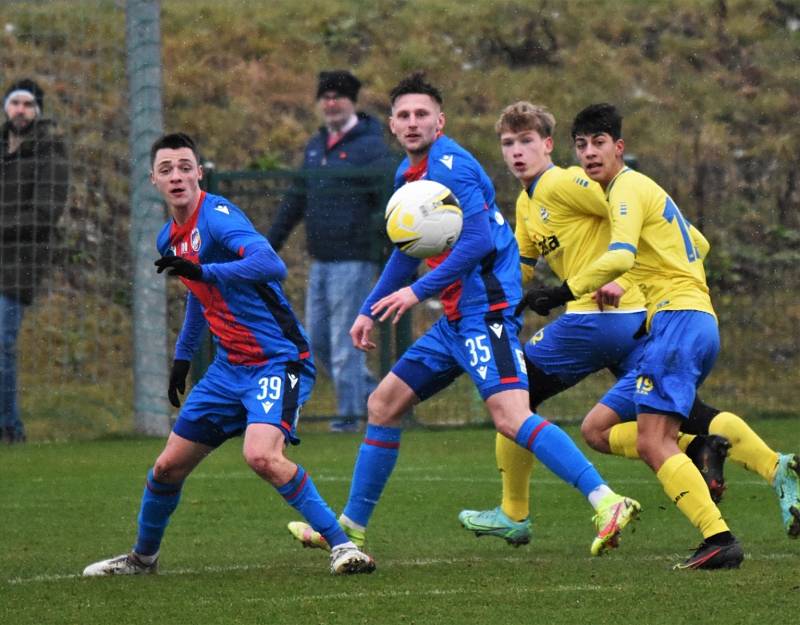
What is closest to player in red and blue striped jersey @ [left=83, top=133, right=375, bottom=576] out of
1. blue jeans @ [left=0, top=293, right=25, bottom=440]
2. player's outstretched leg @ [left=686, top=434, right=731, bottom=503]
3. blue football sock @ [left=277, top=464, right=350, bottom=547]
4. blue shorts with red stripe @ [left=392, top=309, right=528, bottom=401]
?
blue football sock @ [left=277, top=464, right=350, bottom=547]

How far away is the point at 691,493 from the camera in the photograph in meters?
6.88

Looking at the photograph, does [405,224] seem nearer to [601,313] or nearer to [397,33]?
[601,313]

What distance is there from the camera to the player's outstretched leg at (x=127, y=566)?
706cm

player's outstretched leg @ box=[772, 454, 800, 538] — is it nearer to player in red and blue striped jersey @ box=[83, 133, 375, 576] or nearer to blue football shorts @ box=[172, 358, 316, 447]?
player in red and blue striped jersey @ box=[83, 133, 375, 576]

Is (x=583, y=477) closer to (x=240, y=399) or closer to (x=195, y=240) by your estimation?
(x=240, y=399)

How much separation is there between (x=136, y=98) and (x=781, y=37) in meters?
10.0

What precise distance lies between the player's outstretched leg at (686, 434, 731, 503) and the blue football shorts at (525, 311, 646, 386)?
2.47 ft

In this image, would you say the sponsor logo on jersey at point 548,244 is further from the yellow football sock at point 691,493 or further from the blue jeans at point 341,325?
the blue jeans at point 341,325

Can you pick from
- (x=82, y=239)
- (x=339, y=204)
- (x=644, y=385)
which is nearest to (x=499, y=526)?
(x=644, y=385)

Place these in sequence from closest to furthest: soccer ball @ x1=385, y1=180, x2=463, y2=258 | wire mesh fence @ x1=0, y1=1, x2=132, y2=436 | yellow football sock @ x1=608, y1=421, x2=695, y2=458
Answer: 1. soccer ball @ x1=385, y1=180, x2=463, y2=258
2. yellow football sock @ x1=608, y1=421, x2=695, y2=458
3. wire mesh fence @ x1=0, y1=1, x2=132, y2=436

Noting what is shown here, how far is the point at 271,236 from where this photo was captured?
1357 centimetres

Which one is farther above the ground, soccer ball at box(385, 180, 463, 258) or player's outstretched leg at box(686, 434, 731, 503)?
soccer ball at box(385, 180, 463, 258)

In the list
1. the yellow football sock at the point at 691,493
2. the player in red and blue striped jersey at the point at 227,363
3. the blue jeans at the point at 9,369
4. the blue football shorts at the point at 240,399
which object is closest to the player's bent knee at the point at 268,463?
the player in red and blue striped jersey at the point at 227,363

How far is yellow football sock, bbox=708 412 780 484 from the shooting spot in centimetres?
761
